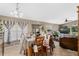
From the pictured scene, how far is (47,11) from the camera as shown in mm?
1700

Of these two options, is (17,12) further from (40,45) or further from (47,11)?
(40,45)

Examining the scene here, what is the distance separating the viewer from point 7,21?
164 centimetres

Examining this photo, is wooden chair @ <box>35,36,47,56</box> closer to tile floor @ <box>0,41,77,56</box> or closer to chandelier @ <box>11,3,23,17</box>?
tile floor @ <box>0,41,77,56</box>

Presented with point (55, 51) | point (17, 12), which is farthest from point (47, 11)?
point (55, 51)

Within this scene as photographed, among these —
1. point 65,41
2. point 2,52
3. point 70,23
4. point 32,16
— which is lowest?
point 2,52

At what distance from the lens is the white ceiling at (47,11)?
167 cm

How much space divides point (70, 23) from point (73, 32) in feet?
0.45

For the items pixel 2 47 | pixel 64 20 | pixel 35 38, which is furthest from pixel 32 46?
pixel 64 20

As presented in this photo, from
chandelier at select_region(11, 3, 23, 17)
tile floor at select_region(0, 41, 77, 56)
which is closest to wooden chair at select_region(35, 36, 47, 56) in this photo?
tile floor at select_region(0, 41, 77, 56)

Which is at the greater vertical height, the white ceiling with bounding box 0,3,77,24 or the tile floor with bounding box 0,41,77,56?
the white ceiling with bounding box 0,3,77,24

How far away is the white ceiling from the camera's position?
5.48 ft

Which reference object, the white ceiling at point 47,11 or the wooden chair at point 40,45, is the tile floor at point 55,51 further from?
the white ceiling at point 47,11

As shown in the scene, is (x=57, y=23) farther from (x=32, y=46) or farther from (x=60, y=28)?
(x=32, y=46)

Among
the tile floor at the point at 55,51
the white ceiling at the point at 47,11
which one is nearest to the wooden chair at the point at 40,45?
the tile floor at the point at 55,51
